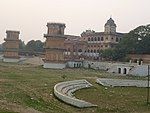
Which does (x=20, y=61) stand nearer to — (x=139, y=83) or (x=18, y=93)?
(x=139, y=83)

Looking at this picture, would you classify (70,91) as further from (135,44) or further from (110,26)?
(110,26)

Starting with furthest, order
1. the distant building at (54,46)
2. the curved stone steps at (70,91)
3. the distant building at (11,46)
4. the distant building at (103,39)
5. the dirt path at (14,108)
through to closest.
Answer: the distant building at (103,39)
the distant building at (11,46)
the distant building at (54,46)
the curved stone steps at (70,91)
the dirt path at (14,108)

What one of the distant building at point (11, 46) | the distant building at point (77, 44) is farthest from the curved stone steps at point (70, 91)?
the distant building at point (11, 46)

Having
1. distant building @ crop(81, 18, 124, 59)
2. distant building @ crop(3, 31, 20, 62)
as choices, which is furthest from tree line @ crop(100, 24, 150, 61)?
distant building @ crop(3, 31, 20, 62)

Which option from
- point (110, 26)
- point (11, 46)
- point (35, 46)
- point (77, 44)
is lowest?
point (11, 46)

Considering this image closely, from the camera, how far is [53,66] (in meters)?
75.1

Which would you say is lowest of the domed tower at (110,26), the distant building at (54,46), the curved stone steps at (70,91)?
the curved stone steps at (70,91)

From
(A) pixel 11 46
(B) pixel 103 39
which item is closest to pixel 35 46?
(A) pixel 11 46

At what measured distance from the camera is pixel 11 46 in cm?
9912

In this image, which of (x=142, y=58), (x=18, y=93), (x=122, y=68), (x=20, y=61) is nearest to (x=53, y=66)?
(x=122, y=68)

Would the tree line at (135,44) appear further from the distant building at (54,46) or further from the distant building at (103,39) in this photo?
the distant building at (103,39)

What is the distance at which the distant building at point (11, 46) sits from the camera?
98250 mm

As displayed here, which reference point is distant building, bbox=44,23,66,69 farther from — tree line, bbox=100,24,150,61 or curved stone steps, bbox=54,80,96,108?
curved stone steps, bbox=54,80,96,108

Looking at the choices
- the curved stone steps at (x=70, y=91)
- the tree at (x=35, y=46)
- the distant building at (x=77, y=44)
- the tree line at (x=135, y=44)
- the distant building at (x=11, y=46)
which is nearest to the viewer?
the curved stone steps at (x=70, y=91)
